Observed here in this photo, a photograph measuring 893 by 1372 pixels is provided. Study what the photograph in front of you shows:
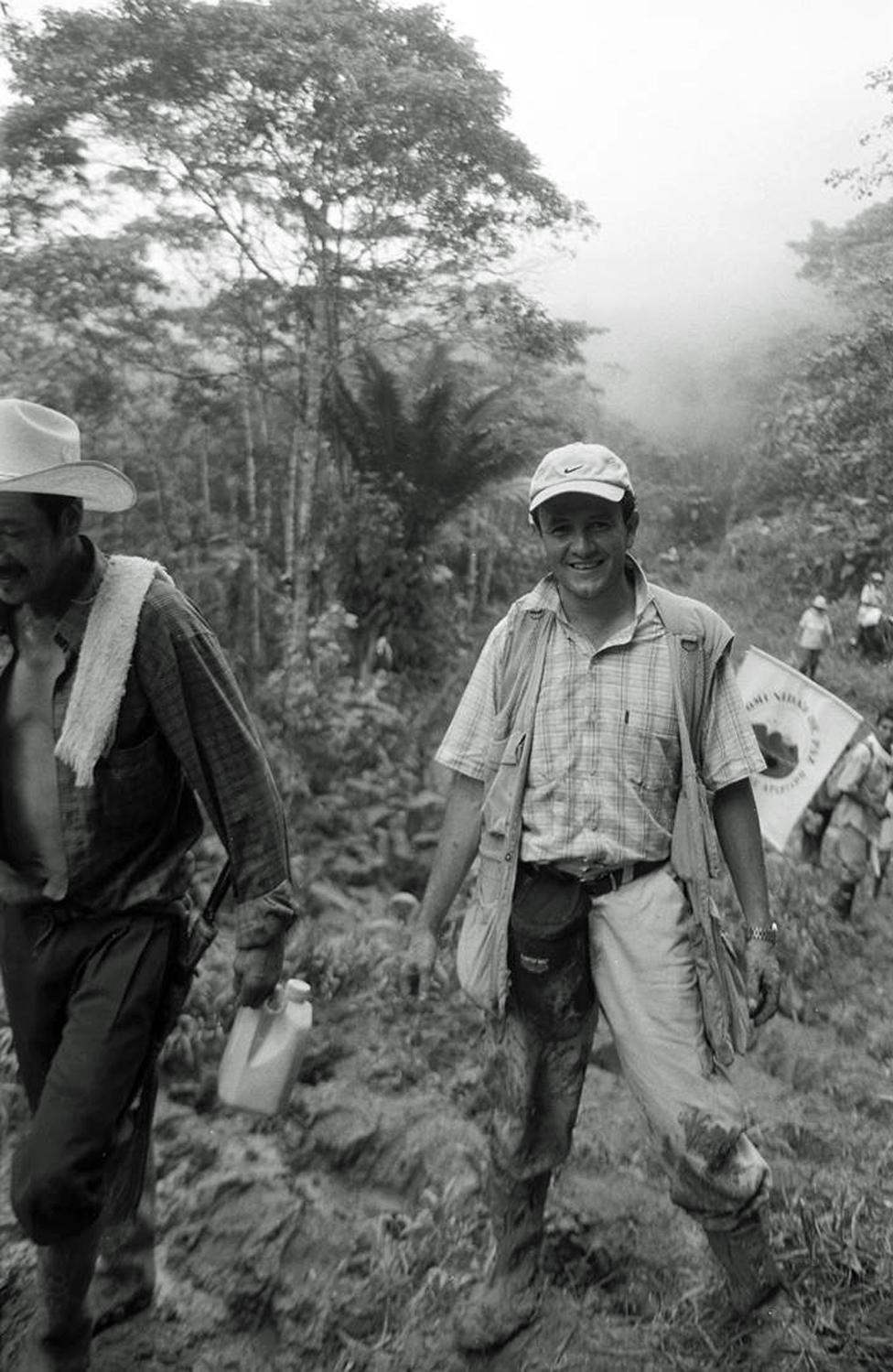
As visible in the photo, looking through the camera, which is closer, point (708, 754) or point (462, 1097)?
point (708, 754)

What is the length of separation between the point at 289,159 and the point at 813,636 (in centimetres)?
891

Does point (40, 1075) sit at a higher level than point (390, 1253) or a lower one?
higher

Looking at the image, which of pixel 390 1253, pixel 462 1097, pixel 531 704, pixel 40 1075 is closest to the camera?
pixel 40 1075

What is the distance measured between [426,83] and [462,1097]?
309 inches

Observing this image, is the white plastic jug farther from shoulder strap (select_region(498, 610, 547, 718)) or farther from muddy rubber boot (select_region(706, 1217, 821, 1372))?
muddy rubber boot (select_region(706, 1217, 821, 1372))

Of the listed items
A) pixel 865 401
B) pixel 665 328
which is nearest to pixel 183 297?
pixel 865 401

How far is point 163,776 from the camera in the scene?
78.1 inches

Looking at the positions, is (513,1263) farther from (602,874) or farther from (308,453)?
(308,453)

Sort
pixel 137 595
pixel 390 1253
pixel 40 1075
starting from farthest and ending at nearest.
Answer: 1. pixel 390 1253
2. pixel 40 1075
3. pixel 137 595

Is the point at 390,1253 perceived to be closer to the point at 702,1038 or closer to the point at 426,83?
the point at 702,1038

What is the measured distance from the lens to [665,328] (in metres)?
31.3

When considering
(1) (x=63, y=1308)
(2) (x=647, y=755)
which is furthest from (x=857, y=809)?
(1) (x=63, y=1308)

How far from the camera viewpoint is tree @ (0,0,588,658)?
25.2 ft

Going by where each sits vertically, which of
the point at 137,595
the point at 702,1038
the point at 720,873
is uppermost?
the point at 137,595
